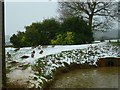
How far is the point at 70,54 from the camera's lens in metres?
4.60

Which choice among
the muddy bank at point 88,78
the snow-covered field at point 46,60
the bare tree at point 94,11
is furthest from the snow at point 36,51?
the bare tree at point 94,11

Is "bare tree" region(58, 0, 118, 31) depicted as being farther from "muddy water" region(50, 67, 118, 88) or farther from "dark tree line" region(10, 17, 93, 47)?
"muddy water" region(50, 67, 118, 88)

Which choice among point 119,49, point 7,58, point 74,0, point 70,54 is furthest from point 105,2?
point 7,58

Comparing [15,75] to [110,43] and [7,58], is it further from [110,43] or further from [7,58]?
[110,43]

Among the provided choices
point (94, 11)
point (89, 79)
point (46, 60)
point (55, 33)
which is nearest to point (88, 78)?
point (89, 79)

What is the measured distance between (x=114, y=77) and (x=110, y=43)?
0.52m

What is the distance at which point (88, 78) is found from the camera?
393cm

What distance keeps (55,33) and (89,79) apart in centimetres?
86

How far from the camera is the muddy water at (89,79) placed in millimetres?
→ 3559

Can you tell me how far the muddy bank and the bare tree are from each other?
73 cm

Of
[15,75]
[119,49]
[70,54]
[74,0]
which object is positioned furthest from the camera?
[70,54]

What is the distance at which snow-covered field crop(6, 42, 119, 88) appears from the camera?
132 inches

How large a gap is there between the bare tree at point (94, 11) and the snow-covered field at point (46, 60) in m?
0.33

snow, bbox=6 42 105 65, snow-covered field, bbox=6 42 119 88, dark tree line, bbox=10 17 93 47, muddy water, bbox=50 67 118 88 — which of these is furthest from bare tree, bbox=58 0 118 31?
muddy water, bbox=50 67 118 88
